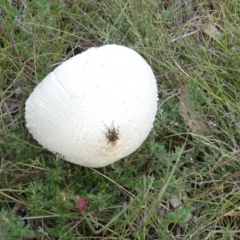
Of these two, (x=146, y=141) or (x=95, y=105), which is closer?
(x=95, y=105)

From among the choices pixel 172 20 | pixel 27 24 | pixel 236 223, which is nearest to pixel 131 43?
pixel 172 20

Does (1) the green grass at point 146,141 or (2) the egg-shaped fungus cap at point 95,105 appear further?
(1) the green grass at point 146,141

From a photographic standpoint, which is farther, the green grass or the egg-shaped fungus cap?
the green grass

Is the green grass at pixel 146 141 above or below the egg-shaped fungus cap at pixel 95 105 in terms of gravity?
below

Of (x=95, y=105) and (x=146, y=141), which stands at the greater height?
(x=95, y=105)
